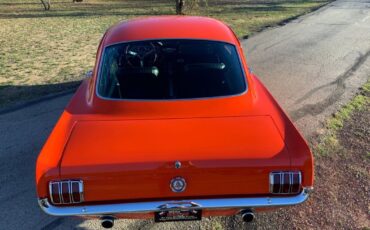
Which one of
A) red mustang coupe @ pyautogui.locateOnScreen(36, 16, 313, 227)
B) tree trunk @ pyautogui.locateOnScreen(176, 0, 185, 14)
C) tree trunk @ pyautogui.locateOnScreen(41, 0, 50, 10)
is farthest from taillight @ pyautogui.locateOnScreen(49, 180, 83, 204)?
tree trunk @ pyautogui.locateOnScreen(41, 0, 50, 10)

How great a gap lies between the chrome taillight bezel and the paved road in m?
0.95

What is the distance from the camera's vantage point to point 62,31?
623 inches

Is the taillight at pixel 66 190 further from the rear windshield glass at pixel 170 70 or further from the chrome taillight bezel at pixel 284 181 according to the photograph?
the chrome taillight bezel at pixel 284 181

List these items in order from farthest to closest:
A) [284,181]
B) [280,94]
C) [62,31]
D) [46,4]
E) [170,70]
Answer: [46,4]
[62,31]
[280,94]
[170,70]
[284,181]

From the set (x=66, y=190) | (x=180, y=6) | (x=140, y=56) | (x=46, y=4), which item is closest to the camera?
(x=66, y=190)

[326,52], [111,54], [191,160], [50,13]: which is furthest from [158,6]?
[191,160]

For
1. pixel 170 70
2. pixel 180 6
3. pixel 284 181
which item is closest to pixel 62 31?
pixel 180 6

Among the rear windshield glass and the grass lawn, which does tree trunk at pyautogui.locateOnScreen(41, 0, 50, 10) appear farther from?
the rear windshield glass

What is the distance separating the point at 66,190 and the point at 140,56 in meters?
1.89

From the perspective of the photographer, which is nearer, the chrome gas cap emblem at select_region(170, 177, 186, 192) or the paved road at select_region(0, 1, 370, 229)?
the chrome gas cap emblem at select_region(170, 177, 186, 192)

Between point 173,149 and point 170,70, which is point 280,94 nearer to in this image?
point 170,70

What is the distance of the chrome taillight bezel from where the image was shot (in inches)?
117

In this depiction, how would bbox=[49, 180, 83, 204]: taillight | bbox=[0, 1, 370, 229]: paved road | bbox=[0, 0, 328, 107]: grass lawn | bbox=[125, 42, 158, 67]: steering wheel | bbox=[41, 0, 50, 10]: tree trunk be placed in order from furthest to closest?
→ bbox=[41, 0, 50, 10]: tree trunk < bbox=[0, 0, 328, 107]: grass lawn < bbox=[125, 42, 158, 67]: steering wheel < bbox=[0, 1, 370, 229]: paved road < bbox=[49, 180, 83, 204]: taillight

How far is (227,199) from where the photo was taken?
118 inches
